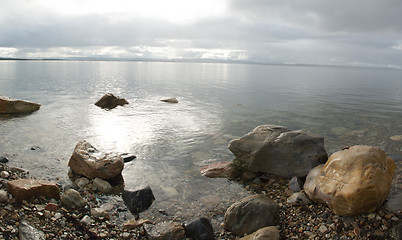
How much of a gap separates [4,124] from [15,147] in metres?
5.19

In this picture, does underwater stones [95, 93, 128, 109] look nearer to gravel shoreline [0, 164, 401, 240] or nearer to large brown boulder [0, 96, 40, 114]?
large brown boulder [0, 96, 40, 114]

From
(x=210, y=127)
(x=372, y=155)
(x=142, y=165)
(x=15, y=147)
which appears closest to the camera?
(x=372, y=155)

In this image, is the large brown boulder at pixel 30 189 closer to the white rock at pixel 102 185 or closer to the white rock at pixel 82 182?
the white rock at pixel 82 182

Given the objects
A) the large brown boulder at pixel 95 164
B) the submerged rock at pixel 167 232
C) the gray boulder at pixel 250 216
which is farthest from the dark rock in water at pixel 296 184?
→ the large brown boulder at pixel 95 164

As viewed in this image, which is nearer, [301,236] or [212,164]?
[301,236]

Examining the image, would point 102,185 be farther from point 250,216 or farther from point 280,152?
point 280,152

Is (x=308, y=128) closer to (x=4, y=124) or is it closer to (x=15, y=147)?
(x=15, y=147)

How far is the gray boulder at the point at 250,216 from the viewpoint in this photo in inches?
269

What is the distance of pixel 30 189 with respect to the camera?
23.7 ft

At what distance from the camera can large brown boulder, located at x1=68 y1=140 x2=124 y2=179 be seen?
9219 millimetres

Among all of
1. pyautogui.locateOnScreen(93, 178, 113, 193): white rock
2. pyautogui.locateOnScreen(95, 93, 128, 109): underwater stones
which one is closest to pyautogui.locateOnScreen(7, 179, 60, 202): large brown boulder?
pyautogui.locateOnScreen(93, 178, 113, 193): white rock

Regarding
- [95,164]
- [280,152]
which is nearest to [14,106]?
[95,164]

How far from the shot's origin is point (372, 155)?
22.5 ft

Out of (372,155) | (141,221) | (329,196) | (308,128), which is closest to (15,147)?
(141,221)
